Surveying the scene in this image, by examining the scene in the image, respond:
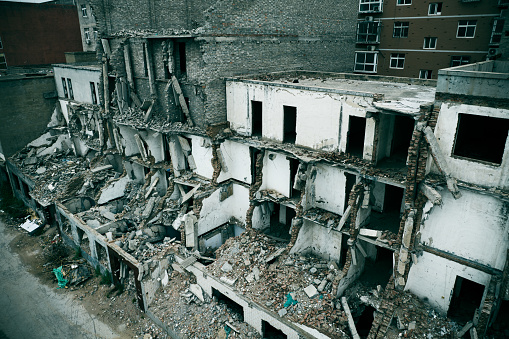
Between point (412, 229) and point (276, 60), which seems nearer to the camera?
point (412, 229)

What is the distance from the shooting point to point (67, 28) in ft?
116

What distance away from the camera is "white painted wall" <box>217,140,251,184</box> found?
646 inches

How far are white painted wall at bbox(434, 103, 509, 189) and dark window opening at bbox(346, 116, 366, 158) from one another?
336 cm

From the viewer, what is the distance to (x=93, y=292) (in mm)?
16141

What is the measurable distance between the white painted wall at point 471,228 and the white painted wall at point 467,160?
50 centimetres

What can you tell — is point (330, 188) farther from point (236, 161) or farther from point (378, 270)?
point (236, 161)

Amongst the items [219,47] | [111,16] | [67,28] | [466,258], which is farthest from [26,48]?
[466,258]

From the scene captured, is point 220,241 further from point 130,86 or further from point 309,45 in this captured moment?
point 309,45

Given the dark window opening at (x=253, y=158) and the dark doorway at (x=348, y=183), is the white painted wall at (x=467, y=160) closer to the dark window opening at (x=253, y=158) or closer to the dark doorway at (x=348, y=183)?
the dark doorway at (x=348, y=183)

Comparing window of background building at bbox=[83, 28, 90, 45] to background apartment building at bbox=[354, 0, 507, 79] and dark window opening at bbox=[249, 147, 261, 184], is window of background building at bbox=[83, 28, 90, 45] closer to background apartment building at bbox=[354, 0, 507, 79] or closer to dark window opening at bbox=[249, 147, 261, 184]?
background apartment building at bbox=[354, 0, 507, 79]

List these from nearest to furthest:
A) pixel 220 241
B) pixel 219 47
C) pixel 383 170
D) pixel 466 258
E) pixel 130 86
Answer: pixel 466 258 < pixel 383 170 < pixel 219 47 < pixel 220 241 < pixel 130 86

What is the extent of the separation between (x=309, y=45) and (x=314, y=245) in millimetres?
11765

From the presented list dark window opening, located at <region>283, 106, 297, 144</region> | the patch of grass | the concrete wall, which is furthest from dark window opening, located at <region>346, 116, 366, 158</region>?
the concrete wall

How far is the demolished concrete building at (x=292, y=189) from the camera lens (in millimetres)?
10398
